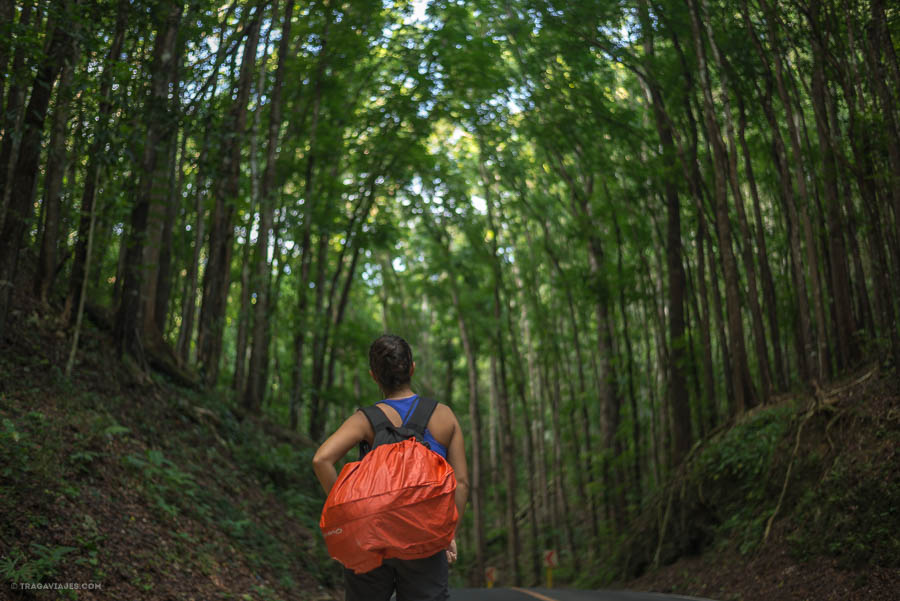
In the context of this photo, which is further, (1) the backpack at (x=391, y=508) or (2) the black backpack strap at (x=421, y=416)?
(2) the black backpack strap at (x=421, y=416)

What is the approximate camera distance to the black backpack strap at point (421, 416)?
324 cm

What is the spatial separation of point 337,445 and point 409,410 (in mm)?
337

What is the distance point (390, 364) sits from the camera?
11.4ft

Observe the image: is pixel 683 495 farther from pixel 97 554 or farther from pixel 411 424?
A: pixel 411 424

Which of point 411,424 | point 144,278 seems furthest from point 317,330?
point 411,424

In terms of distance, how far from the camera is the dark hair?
3.47m

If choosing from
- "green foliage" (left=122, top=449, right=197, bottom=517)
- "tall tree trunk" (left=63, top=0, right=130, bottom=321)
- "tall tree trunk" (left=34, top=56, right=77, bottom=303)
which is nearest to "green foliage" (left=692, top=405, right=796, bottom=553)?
"green foliage" (left=122, top=449, right=197, bottom=517)

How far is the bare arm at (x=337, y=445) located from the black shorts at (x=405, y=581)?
391 millimetres

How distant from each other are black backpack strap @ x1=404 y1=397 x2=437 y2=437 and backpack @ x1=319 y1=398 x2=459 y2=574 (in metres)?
0.14

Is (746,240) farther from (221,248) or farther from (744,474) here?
(221,248)

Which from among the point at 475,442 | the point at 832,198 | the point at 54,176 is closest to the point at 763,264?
the point at 832,198

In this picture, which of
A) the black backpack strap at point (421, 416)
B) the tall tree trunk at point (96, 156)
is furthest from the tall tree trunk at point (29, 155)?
the black backpack strap at point (421, 416)

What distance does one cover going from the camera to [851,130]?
1024 cm

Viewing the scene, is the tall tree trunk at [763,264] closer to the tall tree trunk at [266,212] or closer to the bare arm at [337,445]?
the tall tree trunk at [266,212]
